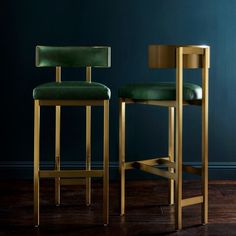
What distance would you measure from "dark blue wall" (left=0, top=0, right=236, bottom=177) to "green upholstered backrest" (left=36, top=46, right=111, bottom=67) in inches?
24.8

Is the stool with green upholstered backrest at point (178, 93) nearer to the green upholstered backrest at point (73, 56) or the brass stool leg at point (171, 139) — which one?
the brass stool leg at point (171, 139)

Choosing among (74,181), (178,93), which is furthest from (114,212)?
(178,93)

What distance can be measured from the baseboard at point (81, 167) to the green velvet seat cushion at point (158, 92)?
1.10 metres

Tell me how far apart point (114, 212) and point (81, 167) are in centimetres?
92

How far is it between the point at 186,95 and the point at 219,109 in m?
1.19

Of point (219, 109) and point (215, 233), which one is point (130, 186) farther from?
point (215, 233)

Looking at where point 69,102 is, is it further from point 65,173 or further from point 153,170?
point 153,170

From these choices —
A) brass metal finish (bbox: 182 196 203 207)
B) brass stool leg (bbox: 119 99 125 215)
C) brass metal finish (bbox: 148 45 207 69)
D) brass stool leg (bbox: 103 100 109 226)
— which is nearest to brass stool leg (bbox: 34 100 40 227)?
brass stool leg (bbox: 103 100 109 226)

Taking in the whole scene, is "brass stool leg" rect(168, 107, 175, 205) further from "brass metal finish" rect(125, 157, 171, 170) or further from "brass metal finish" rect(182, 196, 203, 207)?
"brass metal finish" rect(182, 196, 203, 207)

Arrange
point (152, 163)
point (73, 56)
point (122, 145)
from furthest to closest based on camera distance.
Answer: point (73, 56)
point (152, 163)
point (122, 145)

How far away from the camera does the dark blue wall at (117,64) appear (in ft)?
12.7

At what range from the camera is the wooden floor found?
9.02 ft

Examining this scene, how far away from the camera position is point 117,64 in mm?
3912

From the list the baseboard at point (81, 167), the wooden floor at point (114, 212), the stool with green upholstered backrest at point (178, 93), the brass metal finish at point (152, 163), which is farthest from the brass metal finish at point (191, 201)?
the baseboard at point (81, 167)
